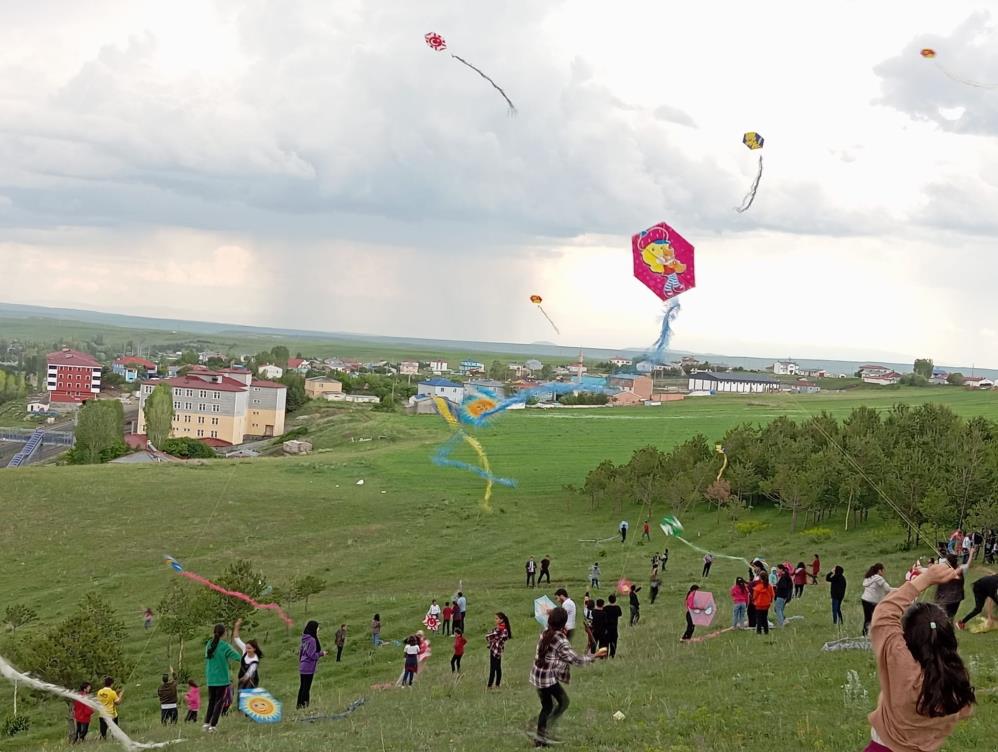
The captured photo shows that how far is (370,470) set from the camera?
7788 centimetres

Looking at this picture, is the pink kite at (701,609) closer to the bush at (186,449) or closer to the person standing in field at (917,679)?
the person standing in field at (917,679)

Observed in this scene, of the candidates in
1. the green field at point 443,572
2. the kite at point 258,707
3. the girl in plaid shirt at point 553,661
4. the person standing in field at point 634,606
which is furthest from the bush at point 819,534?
the girl in plaid shirt at point 553,661

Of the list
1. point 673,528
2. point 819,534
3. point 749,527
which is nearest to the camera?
point 819,534

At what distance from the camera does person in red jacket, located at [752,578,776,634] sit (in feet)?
63.4

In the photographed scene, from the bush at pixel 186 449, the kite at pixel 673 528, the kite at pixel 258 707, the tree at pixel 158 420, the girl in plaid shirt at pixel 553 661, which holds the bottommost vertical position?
the bush at pixel 186 449

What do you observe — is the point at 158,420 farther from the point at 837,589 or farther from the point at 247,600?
the point at 837,589

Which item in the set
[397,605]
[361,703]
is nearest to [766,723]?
[361,703]

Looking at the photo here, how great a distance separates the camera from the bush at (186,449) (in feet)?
373

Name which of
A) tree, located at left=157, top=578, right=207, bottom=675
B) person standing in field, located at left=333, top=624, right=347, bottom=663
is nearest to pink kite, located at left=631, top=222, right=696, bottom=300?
person standing in field, located at left=333, top=624, right=347, bottom=663

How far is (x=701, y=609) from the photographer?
20.4 metres

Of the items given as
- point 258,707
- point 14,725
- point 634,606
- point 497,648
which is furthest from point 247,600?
point 497,648

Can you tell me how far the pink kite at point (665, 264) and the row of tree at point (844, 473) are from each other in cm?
1607

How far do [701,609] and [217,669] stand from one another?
10.6 metres

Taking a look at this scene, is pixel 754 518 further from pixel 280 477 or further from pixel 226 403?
pixel 226 403
